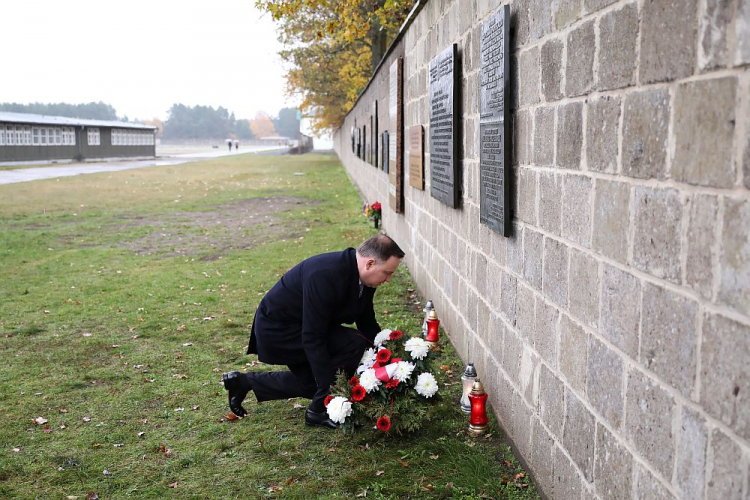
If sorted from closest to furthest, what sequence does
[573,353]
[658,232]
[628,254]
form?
[658,232] → [628,254] → [573,353]

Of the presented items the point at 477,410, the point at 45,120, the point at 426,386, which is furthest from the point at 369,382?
the point at 45,120

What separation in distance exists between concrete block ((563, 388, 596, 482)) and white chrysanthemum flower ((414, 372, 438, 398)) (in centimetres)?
126

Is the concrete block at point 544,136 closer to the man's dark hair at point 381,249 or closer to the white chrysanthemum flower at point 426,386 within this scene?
the man's dark hair at point 381,249

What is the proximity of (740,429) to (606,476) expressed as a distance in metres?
1.07

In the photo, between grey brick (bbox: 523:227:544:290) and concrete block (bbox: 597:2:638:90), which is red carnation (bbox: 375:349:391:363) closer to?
grey brick (bbox: 523:227:544:290)

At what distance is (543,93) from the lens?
3857 mm

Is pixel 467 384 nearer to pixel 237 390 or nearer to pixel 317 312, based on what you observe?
pixel 317 312

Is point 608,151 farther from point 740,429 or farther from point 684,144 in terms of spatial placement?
point 740,429

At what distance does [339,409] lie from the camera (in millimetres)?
4594

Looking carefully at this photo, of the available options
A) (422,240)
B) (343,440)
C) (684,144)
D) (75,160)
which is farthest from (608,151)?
(75,160)

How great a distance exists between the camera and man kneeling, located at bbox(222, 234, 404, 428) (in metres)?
4.69

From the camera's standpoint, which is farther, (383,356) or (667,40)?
(383,356)

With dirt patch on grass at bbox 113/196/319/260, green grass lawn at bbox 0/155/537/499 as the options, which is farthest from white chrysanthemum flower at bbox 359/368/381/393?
dirt patch on grass at bbox 113/196/319/260

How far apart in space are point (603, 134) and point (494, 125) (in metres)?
1.75
